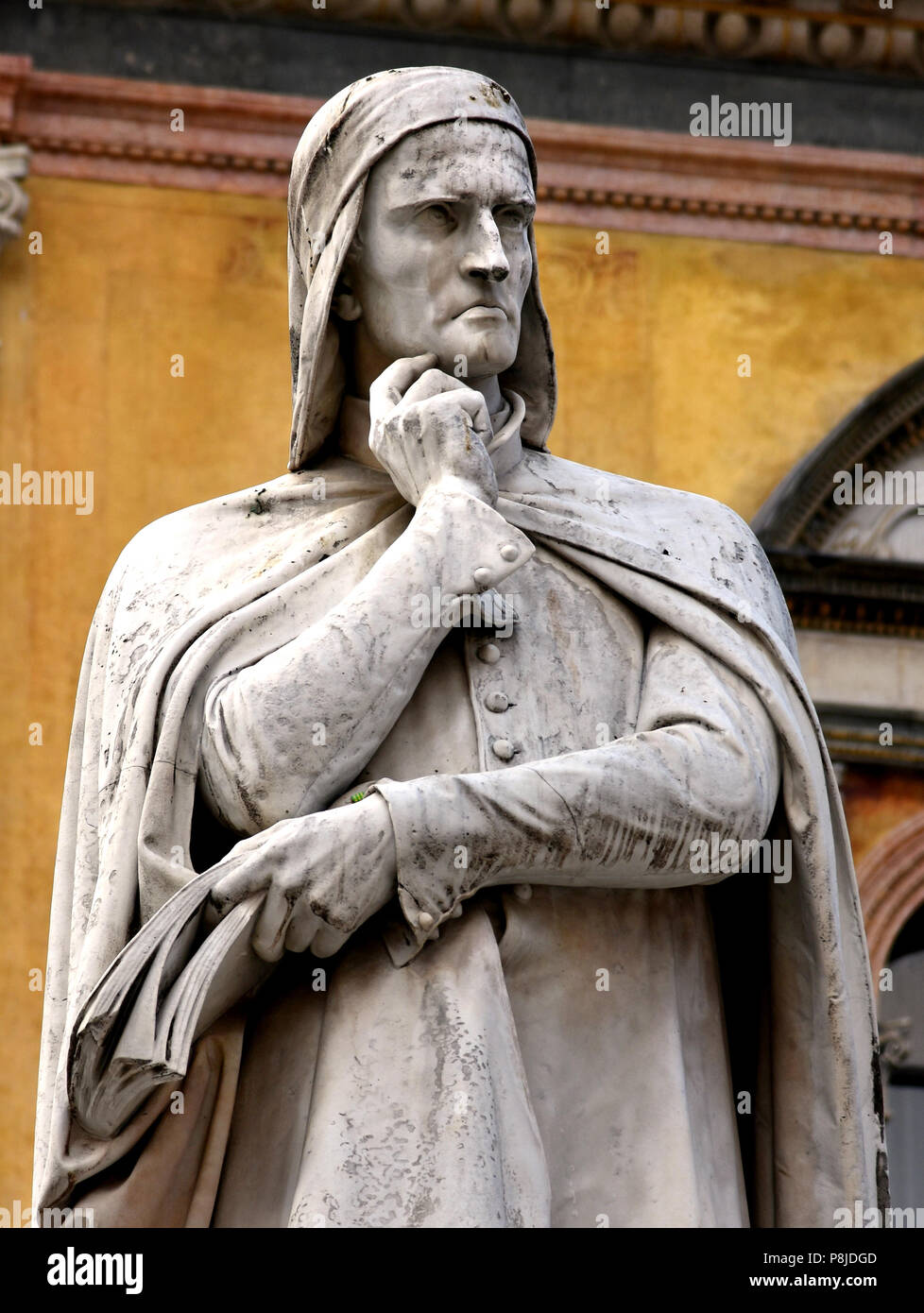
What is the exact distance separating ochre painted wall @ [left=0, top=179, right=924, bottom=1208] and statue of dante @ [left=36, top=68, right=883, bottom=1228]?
11.7 m

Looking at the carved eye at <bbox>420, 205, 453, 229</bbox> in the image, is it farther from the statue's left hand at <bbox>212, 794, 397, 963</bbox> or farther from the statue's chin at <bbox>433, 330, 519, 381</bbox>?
the statue's left hand at <bbox>212, 794, 397, 963</bbox>

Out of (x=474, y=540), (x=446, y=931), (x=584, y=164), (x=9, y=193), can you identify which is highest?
(x=584, y=164)

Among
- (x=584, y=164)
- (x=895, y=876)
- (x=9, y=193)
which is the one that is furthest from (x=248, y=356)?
(x=895, y=876)

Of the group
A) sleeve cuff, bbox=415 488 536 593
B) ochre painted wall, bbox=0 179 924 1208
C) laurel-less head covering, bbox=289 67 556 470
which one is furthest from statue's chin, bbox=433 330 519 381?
ochre painted wall, bbox=0 179 924 1208

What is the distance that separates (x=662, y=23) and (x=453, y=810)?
13.4 meters

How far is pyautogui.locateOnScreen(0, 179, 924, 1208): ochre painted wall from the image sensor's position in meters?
17.6

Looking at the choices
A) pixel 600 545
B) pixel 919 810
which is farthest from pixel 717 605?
pixel 919 810

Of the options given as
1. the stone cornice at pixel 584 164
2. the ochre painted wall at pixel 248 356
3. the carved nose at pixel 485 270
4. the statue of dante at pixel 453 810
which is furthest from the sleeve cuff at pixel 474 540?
the stone cornice at pixel 584 164

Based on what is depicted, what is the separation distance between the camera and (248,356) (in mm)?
17766

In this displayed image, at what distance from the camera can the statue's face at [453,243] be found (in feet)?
18.3

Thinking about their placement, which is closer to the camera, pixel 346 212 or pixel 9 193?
pixel 346 212

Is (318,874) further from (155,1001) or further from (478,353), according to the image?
(478,353)

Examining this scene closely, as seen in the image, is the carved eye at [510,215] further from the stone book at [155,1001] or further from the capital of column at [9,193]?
the capital of column at [9,193]

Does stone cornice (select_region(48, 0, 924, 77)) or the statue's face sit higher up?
stone cornice (select_region(48, 0, 924, 77))
